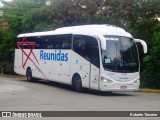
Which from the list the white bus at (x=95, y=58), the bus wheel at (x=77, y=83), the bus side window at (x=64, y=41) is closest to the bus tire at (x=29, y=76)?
the white bus at (x=95, y=58)

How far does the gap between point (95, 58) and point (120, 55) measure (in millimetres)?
1255

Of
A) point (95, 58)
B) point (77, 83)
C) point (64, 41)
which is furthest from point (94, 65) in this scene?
point (64, 41)

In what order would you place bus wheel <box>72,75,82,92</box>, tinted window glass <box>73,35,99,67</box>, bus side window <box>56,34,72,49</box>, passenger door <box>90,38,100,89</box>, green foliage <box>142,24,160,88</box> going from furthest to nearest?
1. green foliage <box>142,24,160,88</box>
2. bus side window <box>56,34,72,49</box>
3. bus wheel <box>72,75,82,92</box>
4. tinted window glass <box>73,35,99,67</box>
5. passenger door <box>90,38,100,89</box>

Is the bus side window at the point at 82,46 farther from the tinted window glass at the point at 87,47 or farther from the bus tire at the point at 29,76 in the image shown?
the bus tire at the point at 29,76

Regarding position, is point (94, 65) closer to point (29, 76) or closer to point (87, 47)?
point (87, 47)

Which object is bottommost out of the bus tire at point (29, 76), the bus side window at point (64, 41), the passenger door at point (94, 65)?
the bus tire at point (29, 76)

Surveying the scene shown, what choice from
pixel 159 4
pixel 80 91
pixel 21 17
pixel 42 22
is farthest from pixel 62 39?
pixel 21 17

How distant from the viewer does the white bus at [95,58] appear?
64.5 feet

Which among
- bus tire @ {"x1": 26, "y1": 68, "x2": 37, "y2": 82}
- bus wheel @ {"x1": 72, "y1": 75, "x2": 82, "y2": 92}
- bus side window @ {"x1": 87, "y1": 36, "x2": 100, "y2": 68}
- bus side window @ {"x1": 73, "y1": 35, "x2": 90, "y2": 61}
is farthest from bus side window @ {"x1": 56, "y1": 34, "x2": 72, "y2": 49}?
bus tire @ {"x1": 26, "y1": 68, "x2": 37, "y2": 82}

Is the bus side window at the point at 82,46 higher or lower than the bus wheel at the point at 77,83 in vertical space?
higher

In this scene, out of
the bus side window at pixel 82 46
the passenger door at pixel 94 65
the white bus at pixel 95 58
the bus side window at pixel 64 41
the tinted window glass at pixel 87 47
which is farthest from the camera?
the bus side window at pixel 64 41

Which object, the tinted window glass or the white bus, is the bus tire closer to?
the white bus

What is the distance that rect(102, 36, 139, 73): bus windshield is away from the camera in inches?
776

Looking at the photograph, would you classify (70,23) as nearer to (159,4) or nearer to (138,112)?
(159,4)
